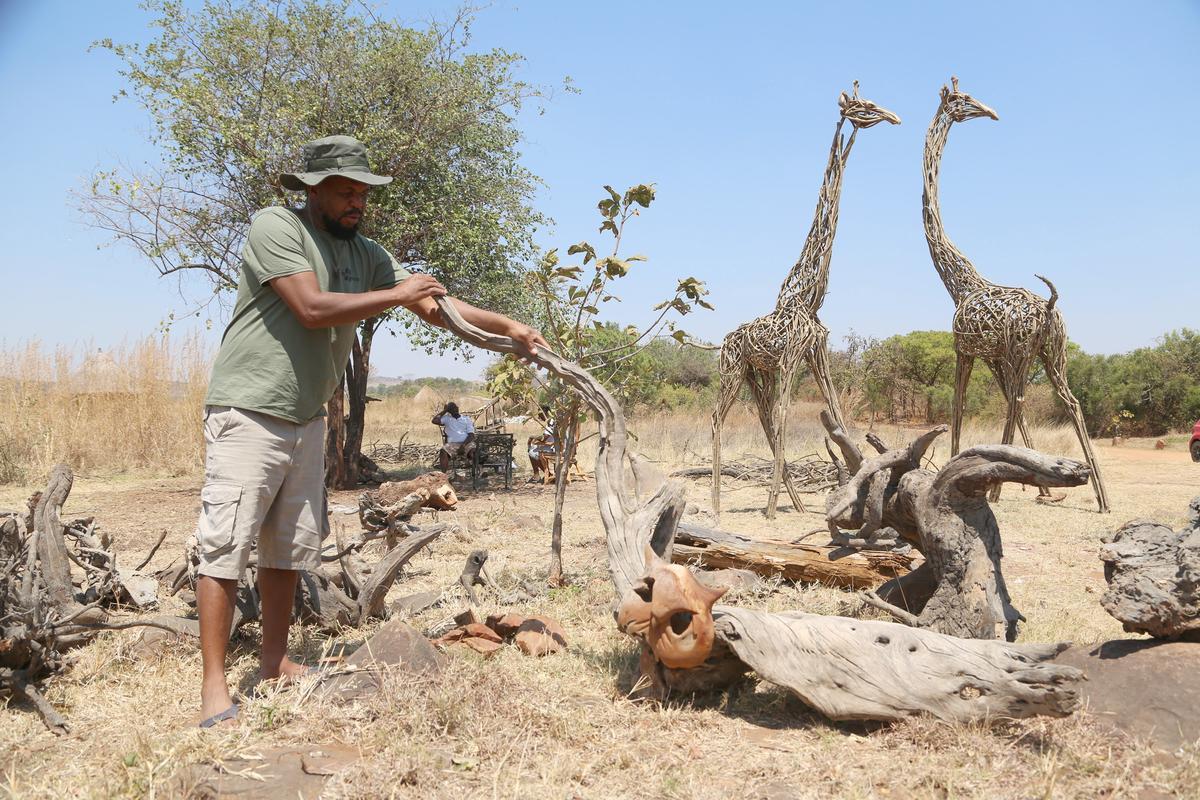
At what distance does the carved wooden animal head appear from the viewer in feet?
9.62

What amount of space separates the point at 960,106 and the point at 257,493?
25.0 feet

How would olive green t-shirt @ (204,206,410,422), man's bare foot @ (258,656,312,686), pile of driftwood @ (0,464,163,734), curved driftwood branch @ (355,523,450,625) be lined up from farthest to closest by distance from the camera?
1. curved driftwood branch @ (355,523,450,625)
2. man's bare foot @ (258,656,312,686)
3. pile of driftwood @ (0,464,163,734)
4. olive green t-shirt @ (204,206,410,422)

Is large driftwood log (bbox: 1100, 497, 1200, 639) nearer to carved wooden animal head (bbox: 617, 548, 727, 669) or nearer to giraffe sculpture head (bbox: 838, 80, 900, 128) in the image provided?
carved wooden animal head (bbox: 617, 548, 727, 669)

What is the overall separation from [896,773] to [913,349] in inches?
962

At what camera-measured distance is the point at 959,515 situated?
3604 mm

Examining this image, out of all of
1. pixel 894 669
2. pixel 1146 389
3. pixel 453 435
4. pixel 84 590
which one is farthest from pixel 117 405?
pixel 1146 389

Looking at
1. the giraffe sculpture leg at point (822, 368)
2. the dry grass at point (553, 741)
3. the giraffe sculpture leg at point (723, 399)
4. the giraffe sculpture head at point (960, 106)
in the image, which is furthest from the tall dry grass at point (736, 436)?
the dry grass at point (553, 741)

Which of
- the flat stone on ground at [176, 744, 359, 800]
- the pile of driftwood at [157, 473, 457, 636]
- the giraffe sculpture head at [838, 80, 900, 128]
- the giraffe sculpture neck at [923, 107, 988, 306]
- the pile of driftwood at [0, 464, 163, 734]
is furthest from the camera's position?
the giraffe sculpture neck at [923, 107, 988, 306]

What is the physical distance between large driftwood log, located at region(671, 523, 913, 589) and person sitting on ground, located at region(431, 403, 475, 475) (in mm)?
6325

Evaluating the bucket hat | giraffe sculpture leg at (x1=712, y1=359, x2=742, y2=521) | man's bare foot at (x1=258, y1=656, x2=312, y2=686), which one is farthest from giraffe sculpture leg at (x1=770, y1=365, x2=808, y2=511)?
man's bare foot at (x1=258, y1=656, x2=312, y2=686)

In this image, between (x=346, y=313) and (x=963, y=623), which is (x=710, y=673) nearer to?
(x=963, y=623)

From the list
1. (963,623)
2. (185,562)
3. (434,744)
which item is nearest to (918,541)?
(963,623)

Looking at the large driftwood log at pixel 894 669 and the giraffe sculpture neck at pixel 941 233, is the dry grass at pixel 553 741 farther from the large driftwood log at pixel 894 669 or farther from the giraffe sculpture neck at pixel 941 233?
the giraffe sculpture neck at pixel 941 233

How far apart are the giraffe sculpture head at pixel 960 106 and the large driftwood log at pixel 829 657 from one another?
6236 millimetres
